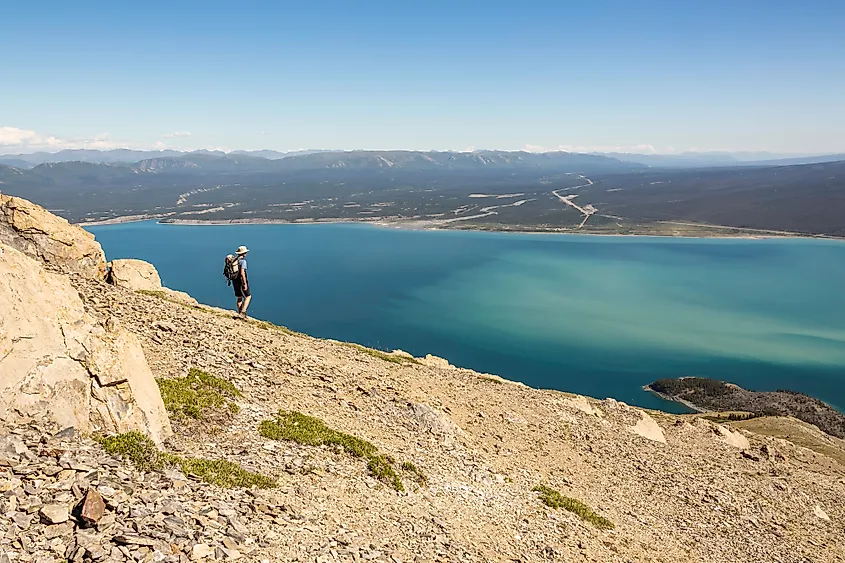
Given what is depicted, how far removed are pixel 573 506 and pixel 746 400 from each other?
6024 centimetres

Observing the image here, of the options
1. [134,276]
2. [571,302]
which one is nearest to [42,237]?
[134,276]

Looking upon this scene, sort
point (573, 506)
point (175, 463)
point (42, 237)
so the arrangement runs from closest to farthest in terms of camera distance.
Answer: point (175, 463) → point (573, 506) → point (42, 237)

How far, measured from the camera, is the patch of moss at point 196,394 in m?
12.3

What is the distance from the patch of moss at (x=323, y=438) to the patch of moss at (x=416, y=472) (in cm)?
34

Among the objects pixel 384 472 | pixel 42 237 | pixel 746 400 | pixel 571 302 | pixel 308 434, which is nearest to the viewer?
pixel 384 472

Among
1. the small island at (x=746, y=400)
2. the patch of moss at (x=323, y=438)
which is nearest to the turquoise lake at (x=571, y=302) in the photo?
the small island at (x=746, y=400)

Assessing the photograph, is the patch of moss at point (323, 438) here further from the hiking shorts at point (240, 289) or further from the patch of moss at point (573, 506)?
the hiking shorts at point (240, 289)

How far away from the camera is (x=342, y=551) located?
350 inches

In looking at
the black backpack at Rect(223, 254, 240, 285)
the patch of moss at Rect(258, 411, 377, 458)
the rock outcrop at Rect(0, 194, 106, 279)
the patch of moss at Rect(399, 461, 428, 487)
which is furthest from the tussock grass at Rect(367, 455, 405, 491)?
the rock outcrop at Rect(0, 194, 106, 279)

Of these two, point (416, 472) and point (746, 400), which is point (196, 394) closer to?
point (416, 472)

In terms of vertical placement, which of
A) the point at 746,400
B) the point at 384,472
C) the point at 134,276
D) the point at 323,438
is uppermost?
the point at 134,276

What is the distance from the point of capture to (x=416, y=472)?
13750 mm

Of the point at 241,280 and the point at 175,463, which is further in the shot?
the point at 241,280

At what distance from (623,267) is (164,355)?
144833mm
